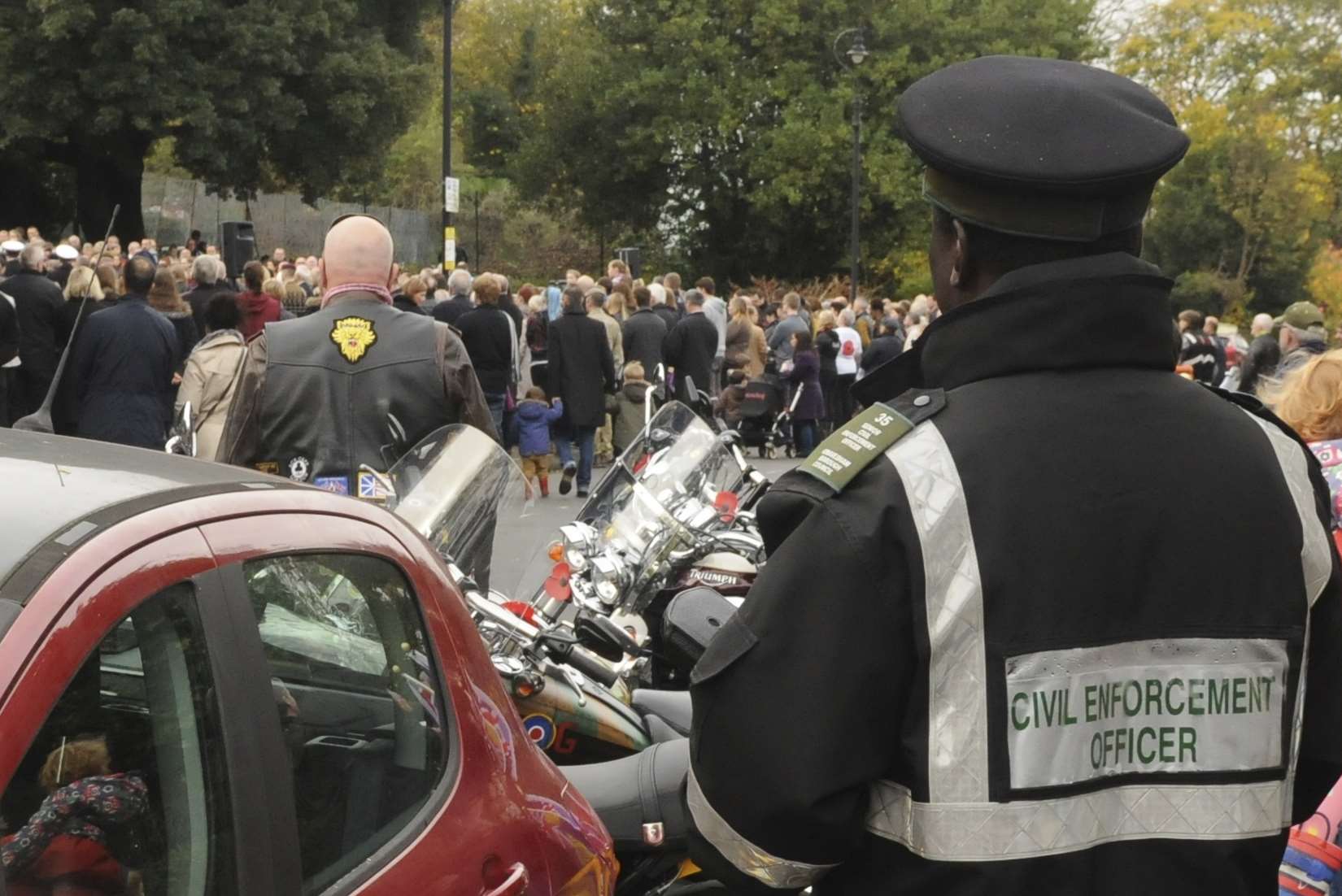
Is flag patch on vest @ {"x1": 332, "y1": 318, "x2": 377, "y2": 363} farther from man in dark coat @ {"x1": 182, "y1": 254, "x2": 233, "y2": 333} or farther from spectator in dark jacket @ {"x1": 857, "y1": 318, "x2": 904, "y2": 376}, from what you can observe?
spectator in dark jacket @ {"x1": 857, "y1": 318, "x2": 904, "y2": 376}

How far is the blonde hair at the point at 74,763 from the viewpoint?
1.87 metres

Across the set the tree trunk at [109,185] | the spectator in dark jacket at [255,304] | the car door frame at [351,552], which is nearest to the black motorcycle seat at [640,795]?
the car door frame at [351,552]

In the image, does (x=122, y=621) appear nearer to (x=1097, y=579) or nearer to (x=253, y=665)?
(x=253, y=665)

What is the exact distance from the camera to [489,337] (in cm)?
1384

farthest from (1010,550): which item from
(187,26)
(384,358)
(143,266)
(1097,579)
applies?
(187,26)

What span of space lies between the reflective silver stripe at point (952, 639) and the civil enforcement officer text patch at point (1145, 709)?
0.04 m

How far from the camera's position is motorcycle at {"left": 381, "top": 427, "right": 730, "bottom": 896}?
389 cm

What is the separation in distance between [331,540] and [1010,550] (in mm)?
1069

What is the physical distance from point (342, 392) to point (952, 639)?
3.75 m

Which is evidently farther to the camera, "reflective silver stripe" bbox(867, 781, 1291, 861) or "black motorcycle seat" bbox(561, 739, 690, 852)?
"black motorcycle seat" bbox(561, 739, 690, 852)

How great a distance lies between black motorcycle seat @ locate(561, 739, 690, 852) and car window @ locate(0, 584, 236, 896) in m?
1.80

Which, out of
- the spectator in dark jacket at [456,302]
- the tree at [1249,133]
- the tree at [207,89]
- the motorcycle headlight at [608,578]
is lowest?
the tree at [1249,133]

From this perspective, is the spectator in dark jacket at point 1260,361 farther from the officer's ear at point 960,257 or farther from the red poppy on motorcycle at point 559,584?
the officer's ear at point 960,257

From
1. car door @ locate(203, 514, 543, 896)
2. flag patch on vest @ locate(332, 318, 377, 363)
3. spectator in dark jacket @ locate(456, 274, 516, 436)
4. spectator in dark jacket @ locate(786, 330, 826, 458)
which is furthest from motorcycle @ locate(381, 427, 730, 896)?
spectator in dark jacket @ locate(786, 330, 826, 458)
